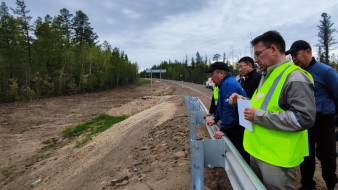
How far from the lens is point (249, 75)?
150 inches

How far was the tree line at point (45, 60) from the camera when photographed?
87.4ft

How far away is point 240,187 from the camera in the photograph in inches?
67.4

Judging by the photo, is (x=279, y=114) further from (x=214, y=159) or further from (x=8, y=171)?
(x=8, y=171)

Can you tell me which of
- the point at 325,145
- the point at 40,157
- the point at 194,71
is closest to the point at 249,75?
the point at 325,145

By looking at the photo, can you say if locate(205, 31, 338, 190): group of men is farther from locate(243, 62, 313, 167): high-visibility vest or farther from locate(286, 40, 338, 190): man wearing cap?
locate(286, 40, 338, 190): man wearing cap

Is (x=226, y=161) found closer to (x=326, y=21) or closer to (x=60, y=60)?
(x=60, y=60)

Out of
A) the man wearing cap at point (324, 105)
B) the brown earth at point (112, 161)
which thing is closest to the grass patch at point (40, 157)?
the brown earth at point (112, 161)

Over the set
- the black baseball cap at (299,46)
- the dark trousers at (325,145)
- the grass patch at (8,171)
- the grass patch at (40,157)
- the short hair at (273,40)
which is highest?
the black baseball cap at (299,46)

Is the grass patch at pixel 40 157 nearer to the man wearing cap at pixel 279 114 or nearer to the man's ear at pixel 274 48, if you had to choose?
the man wearing cap at pixel 279 114

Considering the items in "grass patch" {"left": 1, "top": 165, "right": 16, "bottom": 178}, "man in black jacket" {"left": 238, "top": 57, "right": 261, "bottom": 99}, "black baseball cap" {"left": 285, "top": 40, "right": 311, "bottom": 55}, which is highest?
"black baseball cap" {"left": 285, "top": 40, "right": 311, "bottom": 55}

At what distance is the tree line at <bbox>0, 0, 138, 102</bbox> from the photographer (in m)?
26.6

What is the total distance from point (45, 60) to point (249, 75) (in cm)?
3314

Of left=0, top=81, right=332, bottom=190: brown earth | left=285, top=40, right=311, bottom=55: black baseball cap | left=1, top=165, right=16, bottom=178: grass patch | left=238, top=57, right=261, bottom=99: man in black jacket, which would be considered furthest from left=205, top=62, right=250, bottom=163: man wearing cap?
left=1, top=165, right=16, bottom=178: grass patch

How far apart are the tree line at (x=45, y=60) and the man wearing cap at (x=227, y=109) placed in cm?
2926
